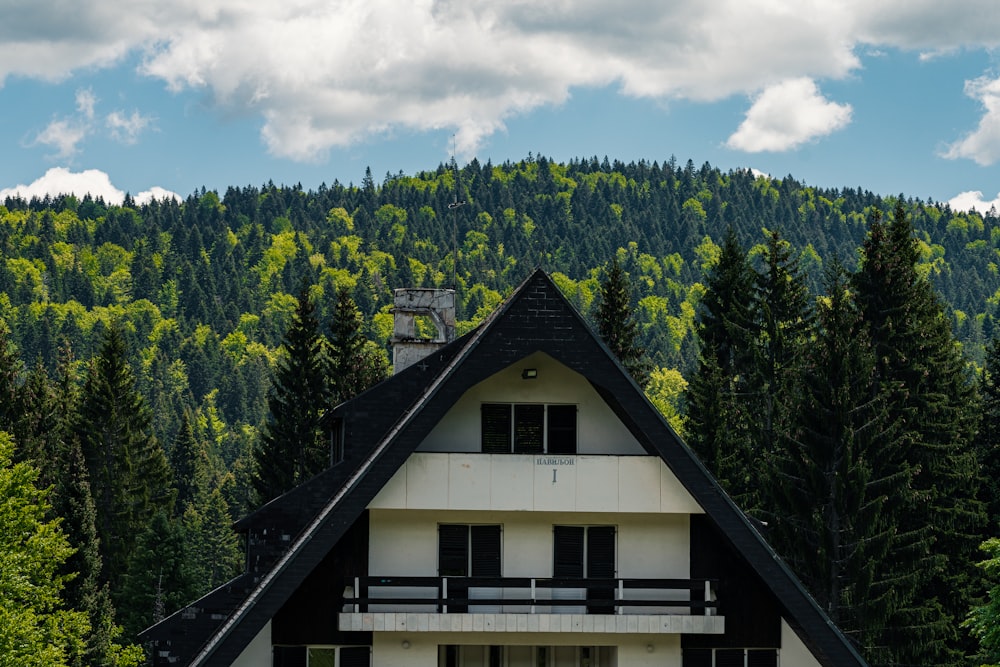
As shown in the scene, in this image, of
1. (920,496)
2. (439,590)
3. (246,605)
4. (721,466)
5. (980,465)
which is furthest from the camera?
A: (721,466)

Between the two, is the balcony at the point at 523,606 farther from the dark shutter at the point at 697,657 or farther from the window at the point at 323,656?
the dark shutter at the point at 697,657

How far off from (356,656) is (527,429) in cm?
506

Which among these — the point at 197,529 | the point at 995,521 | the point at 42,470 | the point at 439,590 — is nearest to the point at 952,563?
the point at 995,521

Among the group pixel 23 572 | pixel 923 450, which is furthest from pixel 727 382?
pixel 23 572

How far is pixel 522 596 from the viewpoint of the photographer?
92.8 ft

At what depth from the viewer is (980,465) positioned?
61.6m

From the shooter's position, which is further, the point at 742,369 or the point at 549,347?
the point at 742,369

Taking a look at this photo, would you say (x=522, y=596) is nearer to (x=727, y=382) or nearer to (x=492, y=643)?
(x=492, y=643)

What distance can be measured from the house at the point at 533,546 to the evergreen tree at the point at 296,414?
53.5 metres

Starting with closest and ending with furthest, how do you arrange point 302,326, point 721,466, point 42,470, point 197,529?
point 721,466, point 302,326, point 42,470, point 197,529

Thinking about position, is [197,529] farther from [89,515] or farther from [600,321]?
[600,321]

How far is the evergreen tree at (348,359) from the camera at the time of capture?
263 feet

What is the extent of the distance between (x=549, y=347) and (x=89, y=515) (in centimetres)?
5727

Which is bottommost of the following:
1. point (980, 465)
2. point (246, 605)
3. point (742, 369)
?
point (246, 605)
